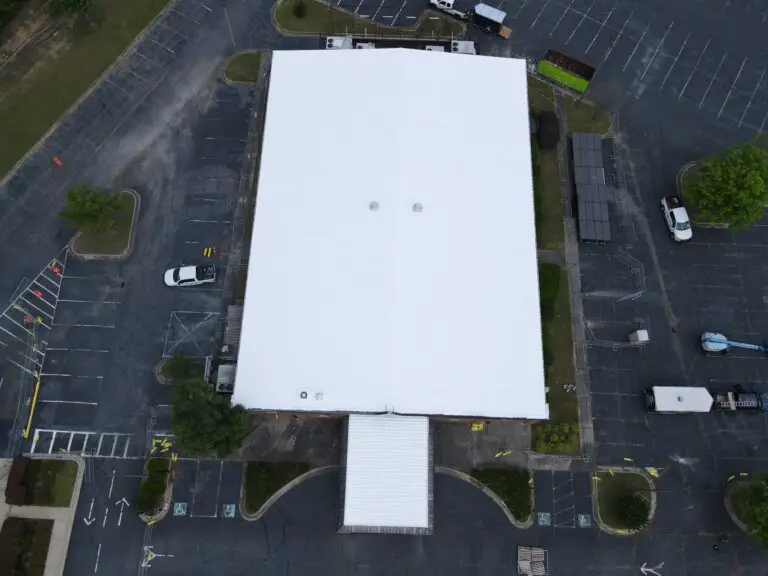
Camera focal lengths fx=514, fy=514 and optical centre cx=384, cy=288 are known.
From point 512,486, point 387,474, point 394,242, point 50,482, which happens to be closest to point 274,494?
point 387,474

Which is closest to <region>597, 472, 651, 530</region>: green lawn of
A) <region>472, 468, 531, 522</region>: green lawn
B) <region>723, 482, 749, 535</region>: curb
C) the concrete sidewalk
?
<region>472, 468, 531, 522</region>: green lawn

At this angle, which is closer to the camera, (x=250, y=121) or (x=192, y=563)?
(x=192, y=563)

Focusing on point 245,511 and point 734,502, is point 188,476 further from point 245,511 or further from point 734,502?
point 734,502

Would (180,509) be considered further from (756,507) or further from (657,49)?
(657,49)

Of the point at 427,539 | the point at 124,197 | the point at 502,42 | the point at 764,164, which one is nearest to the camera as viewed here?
the point at 427,539

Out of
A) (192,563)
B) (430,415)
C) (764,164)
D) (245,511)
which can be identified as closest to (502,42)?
(764,164)

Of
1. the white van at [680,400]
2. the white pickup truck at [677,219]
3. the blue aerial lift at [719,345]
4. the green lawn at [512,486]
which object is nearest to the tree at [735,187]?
the white pickup truck at [677,219]
